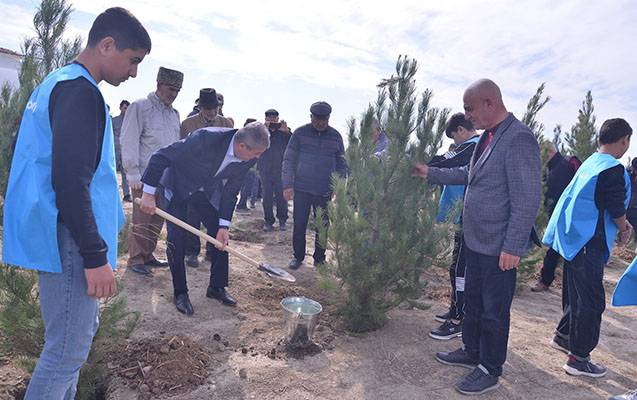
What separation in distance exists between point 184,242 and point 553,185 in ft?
15.1

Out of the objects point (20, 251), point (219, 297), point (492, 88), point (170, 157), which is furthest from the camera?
point (219, 297)

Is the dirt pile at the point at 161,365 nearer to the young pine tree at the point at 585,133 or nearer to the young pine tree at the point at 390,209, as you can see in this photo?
the young pine tree at the point at 390,209

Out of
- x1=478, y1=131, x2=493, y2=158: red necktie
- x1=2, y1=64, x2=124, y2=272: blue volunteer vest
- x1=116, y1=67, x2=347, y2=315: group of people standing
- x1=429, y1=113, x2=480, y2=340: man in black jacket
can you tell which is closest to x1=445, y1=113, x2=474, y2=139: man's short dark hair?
x1=429, y1=113, x2=480, y2=340: man in black jacket

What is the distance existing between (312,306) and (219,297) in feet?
3.73

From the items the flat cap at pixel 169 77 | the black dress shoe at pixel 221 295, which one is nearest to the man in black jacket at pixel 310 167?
the black dress shoe at pixel 221 295

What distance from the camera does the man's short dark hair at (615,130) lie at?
318 cm

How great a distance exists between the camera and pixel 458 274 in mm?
3596

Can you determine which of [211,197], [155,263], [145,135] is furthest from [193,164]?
[155,263]

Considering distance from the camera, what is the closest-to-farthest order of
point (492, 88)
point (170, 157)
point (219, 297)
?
1. point (492, 88)
2. point (170, 157)
3. point (219, 297)

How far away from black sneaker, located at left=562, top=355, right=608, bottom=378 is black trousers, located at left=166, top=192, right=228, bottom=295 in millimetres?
2911

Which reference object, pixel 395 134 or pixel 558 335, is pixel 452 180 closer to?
pixel 395 134

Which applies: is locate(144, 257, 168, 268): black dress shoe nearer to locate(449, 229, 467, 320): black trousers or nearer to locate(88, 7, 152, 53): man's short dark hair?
locate(449, 229, 467, 320): black trousers

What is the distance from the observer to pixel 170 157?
366cm

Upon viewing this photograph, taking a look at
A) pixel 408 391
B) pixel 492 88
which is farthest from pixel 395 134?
pixel 408 391
